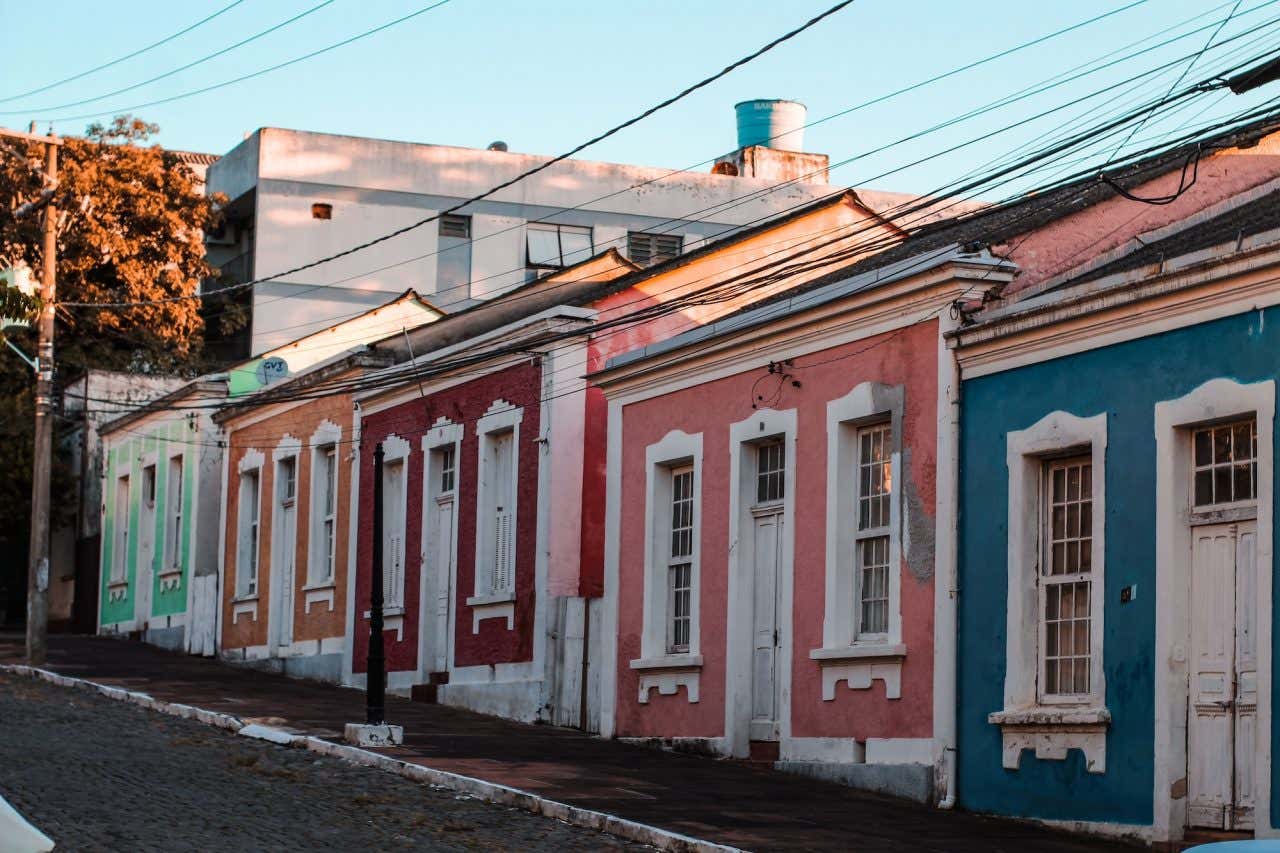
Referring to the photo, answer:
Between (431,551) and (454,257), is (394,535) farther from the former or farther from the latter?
(454,257)

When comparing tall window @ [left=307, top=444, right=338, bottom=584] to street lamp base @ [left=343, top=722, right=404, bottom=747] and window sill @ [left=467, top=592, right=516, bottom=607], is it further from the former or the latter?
street lamp base @ [left=343, top=722, right=404, bottom=747]

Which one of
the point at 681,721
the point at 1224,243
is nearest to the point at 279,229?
the point at 681,721

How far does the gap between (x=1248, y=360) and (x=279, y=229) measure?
1243 inches

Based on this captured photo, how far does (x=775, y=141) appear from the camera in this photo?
1634 inches

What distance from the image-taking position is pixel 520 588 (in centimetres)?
2234

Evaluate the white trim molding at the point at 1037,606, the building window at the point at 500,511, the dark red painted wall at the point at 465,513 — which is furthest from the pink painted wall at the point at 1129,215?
the building window at the point at 500,511

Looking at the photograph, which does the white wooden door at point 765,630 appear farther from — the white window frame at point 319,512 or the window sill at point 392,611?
the white window frame at point 319,512

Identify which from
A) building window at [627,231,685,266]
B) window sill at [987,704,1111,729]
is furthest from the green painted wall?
window sill at [987,704,1111,729]

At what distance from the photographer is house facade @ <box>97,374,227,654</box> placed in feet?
107

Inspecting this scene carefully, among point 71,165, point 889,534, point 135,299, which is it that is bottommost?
point 889,534

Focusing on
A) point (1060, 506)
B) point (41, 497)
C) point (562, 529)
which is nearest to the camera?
point (1060, 506)

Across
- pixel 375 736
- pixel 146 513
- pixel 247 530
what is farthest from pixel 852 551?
pixel 146 513

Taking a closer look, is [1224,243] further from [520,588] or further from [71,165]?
[71,165]

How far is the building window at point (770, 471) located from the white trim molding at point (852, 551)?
43.1 inches
